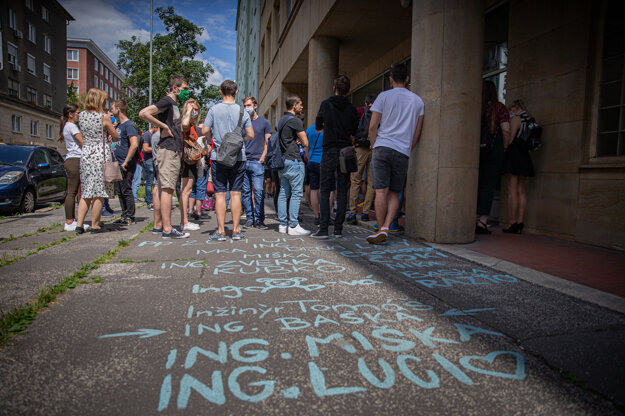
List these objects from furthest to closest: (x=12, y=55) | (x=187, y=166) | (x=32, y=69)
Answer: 1. (x=32, y=69)
2. (x=12, y=55)
3. (x=187, y=166)

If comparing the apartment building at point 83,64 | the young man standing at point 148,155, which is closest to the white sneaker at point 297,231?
the young man standing at point 148,155

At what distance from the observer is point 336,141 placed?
216 inches

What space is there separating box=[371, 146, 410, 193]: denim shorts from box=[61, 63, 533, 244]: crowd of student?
0.01m

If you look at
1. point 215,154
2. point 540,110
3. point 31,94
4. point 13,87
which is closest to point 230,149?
point 215,154

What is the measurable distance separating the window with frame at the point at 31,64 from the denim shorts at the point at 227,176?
39.4 m

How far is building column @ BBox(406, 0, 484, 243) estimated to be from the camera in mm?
4703

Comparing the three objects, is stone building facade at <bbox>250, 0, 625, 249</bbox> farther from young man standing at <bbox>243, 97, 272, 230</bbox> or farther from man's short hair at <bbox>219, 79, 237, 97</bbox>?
young man standing at <bbox>243, 97, 272, 230</bbox>

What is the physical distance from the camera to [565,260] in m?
4.05

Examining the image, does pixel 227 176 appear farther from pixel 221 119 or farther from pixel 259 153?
pixel 259 153

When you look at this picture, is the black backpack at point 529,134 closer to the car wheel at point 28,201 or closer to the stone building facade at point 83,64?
the car wheel at point 28,201

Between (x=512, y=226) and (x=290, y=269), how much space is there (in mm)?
3737

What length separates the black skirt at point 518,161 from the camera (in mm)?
5578

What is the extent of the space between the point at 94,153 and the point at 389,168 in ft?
13.6

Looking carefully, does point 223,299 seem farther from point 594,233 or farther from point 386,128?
point 594,233
